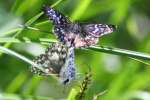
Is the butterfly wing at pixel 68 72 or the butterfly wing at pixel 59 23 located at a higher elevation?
the butterfly wing at pixel 59 23

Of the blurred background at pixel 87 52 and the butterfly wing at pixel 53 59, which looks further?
the blurred background at pixel 87 52

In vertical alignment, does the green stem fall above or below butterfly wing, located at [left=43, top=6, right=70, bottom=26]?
below

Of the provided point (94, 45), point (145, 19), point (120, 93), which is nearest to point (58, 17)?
point (94, 45)

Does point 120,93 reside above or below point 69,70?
below

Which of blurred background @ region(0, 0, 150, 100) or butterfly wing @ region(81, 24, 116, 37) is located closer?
butterfly wing @ region(81, 24, 116, 37)

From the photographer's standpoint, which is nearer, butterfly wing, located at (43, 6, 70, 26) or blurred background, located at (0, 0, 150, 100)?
butterfly wing, located at (43, 6, 70, 26)

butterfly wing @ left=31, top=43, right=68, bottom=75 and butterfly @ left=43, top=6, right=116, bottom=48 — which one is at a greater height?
butterfly @ left=43, top=6, right=116, bottom=48

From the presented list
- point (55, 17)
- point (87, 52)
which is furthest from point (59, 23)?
point (87, 52)

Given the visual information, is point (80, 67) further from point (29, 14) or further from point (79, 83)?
point (79, 83)
